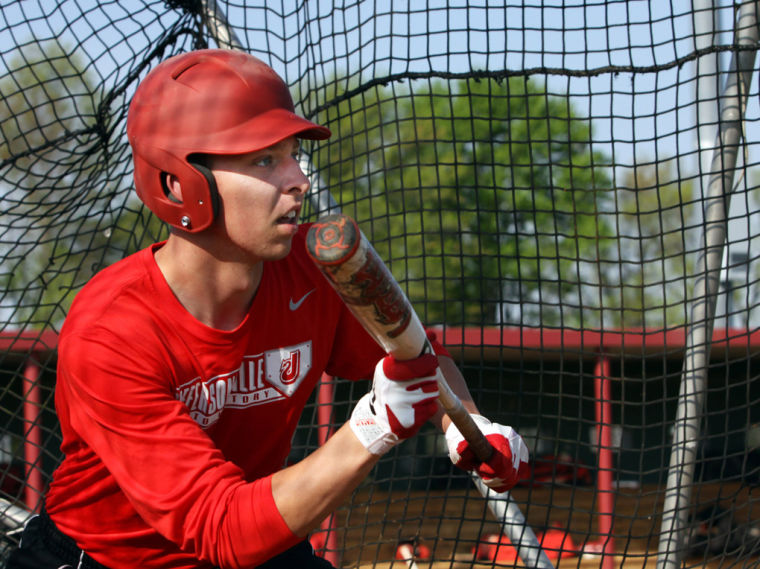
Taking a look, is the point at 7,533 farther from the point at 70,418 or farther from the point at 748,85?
the point at 748,85

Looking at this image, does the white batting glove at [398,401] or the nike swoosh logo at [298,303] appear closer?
the white batting glove at [398,401]

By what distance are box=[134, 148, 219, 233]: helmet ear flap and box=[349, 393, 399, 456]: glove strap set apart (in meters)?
0.62

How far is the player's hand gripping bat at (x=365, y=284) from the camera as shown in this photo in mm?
1439

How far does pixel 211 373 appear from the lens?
2.11 m

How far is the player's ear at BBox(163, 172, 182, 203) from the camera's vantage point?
2102 mm

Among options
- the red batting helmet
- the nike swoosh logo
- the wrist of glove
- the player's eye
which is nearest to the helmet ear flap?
the red batting helmet

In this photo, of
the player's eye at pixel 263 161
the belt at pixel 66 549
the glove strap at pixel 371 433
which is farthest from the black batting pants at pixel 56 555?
the player's eye at pixel 263 161

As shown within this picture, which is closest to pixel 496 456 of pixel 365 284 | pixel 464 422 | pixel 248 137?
pixel 464 422

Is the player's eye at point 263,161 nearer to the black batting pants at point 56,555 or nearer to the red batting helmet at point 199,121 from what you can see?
the red batting helmet at point 199,121

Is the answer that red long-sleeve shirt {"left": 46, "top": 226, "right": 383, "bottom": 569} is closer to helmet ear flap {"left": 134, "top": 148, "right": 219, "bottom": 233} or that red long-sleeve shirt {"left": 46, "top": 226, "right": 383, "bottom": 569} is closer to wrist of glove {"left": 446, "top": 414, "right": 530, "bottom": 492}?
helmet ear flap {"left": 134, "top": 148, "right": 219, "bottom": 233}

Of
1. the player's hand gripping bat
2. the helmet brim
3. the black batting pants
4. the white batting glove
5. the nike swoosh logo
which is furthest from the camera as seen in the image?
the nike swoosh logo

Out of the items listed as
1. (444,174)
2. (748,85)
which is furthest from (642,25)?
(444,174)

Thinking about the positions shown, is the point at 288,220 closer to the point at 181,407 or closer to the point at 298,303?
the point at 298,303

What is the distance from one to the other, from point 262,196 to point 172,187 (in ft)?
0.82
